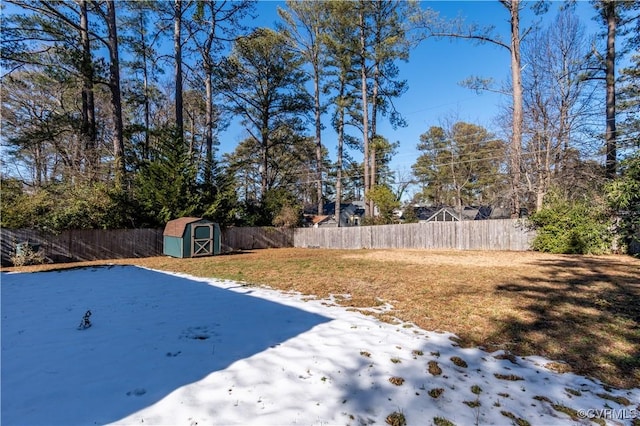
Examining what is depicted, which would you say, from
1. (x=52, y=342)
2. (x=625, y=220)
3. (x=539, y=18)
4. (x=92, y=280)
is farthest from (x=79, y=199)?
(x=539, y=18)

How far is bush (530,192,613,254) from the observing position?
10.3m

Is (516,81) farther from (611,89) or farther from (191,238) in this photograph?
(191,238)

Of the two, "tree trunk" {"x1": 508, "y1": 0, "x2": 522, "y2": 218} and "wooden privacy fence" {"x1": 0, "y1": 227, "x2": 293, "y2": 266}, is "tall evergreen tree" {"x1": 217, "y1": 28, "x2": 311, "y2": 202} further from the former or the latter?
"tree trunk" {"x1": 508, "y1": 0, "x2": 522, "y2": 218}

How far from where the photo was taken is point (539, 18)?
12.5 metres

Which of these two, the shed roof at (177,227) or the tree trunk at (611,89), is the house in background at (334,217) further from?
the tree trunk at (611,89)

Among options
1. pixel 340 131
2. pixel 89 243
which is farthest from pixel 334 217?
pixel 89 243

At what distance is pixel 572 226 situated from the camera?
35.7 feet

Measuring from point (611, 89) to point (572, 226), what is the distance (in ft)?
21.0

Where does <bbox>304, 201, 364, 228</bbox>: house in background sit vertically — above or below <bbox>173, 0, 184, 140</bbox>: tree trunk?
below

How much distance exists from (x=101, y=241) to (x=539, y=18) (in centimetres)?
1997

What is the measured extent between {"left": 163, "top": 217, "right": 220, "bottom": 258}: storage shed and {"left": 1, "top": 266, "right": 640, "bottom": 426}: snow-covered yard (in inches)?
321

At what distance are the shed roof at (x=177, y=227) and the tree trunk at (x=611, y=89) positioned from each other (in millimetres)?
16714

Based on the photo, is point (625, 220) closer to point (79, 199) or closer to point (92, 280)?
point (92, 280)
